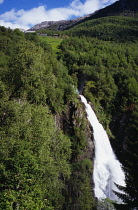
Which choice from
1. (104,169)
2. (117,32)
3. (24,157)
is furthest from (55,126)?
(117,32)

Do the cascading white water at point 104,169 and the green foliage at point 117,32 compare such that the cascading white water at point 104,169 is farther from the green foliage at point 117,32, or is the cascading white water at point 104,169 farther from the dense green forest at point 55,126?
the green foliage at point 117,32

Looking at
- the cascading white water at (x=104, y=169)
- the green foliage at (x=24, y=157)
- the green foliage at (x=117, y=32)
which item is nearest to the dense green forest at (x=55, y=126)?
the green foliage at (x=24, y=157)

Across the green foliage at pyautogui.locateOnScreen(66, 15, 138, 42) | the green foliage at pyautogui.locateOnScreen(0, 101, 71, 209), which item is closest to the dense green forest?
the green foliage at pyautogui.locateOnScreen(0, 101, 71, 209)

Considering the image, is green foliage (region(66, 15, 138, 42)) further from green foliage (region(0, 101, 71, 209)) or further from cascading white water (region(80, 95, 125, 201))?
green foliage (region(0, 101, 71, 209))

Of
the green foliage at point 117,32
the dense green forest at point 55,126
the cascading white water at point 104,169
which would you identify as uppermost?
the green foliage at point 117,32

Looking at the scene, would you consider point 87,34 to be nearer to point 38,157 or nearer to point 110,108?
point 110,108
